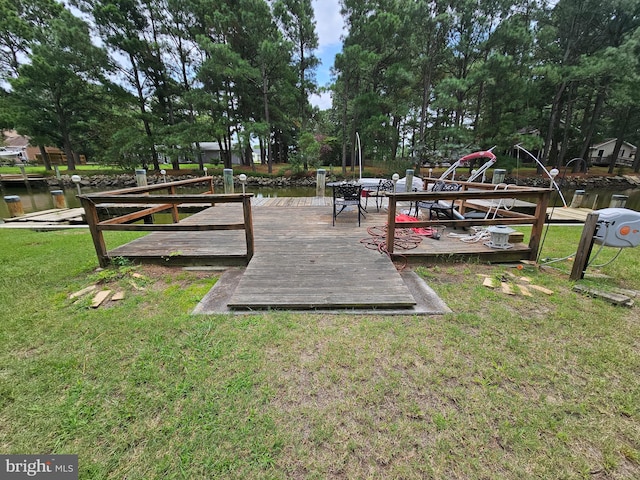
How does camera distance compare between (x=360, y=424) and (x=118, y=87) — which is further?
(x=118, y=87)

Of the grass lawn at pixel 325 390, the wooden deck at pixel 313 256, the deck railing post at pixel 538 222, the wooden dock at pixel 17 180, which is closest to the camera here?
the grass lawn at pixel 325 390

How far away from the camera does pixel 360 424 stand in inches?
56.7

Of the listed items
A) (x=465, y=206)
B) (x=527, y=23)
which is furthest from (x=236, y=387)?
(x=527, y=23)

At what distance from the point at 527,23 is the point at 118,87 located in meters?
26.2

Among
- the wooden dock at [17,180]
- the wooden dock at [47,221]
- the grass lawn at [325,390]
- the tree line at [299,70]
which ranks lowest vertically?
the wooden dock at [47,221]

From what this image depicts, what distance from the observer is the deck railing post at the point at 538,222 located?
347 cm

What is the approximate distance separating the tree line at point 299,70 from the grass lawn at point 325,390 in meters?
16.5

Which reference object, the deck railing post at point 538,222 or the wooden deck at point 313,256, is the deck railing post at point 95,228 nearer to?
the wooden deck at point 313,256

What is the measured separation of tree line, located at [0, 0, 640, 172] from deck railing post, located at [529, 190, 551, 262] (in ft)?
48.4

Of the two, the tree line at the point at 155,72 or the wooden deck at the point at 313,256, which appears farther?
the tree line at the point at 155,72

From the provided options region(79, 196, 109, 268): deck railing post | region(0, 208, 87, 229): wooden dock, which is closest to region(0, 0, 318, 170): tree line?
region(0, 208, 87, 229): wooden dock

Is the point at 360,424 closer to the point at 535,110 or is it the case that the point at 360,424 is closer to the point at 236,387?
the point at 236,387

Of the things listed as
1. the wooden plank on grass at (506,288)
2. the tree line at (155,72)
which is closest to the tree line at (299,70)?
the tree line at (155,72)

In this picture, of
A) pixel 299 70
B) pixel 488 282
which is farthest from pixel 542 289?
pixel 299 70
